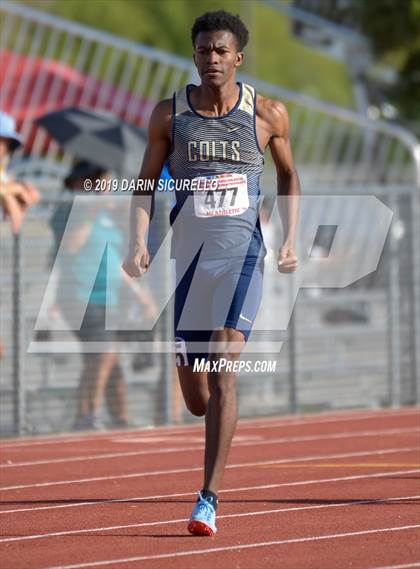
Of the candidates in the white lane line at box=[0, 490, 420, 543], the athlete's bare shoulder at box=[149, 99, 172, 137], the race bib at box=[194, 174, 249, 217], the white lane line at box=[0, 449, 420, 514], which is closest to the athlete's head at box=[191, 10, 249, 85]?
the athlete's bare shoulder at box=[149, 99, 172, 137]

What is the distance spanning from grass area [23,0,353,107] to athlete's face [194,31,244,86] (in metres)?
39.6

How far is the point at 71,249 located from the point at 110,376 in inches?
46.7

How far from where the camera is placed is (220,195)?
7.59m

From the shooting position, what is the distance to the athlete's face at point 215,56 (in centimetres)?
750

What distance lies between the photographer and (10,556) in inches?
267

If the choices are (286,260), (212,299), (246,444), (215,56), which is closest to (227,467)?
(246,444)

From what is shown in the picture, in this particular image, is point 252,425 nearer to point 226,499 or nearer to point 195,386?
point 226,499

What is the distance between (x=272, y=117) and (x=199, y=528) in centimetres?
213

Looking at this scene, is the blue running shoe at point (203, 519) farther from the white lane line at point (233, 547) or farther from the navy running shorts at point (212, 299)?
the navy running shorts at point (212, 299)

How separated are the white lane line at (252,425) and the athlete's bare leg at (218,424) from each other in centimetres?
496

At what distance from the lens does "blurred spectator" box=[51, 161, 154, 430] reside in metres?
13.2

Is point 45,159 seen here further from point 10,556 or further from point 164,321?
point 10,556

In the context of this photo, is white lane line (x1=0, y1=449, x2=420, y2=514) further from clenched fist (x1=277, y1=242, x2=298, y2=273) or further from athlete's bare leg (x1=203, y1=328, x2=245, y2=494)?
clenched fist (x1=277, y1=242, x2=298, y2=273)

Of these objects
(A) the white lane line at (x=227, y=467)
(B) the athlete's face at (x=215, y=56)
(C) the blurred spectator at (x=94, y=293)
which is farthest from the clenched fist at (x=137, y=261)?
(C) the blurred spectator at (x=94, y=293)
